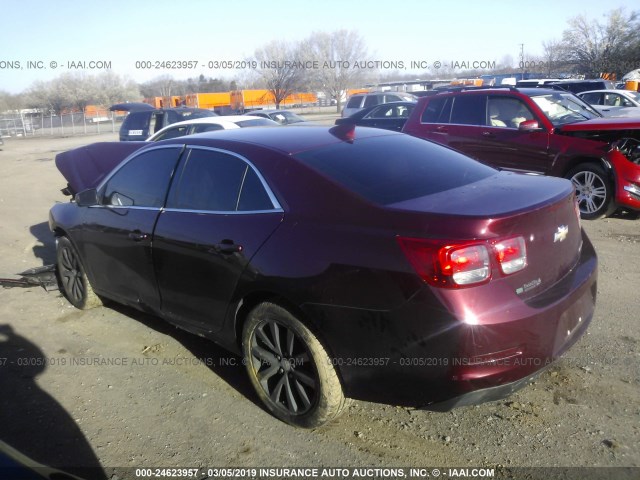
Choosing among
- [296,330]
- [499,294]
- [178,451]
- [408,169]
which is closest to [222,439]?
[178,451]

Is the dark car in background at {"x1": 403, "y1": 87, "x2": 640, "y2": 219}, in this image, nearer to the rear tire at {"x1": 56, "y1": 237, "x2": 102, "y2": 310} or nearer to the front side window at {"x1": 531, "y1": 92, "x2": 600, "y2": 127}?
the front side window at {"x1": 531, "y1": 92, "x2": 600, "y2": 127}

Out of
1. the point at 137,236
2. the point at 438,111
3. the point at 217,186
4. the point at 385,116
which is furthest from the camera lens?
the point at 385,116

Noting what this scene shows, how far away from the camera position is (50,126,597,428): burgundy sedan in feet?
8.30

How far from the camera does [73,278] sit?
16.7 feet

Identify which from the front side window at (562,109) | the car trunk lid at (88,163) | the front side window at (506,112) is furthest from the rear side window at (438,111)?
the car trunk lid at (88,163)

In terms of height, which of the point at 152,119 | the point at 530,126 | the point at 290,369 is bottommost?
the point at 290,369

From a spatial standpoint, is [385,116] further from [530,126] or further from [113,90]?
[113,90]

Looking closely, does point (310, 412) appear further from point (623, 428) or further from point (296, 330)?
point (623, 428)

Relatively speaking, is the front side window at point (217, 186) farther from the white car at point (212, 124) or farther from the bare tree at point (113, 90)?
the bare tree at point (113, 90)

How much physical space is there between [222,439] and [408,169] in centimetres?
194

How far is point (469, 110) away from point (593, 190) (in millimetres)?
2346

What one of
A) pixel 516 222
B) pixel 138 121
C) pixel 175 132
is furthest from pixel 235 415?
pixel 138 121

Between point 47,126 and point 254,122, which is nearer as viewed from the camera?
point 254,122

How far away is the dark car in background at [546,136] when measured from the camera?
7.19 meters
